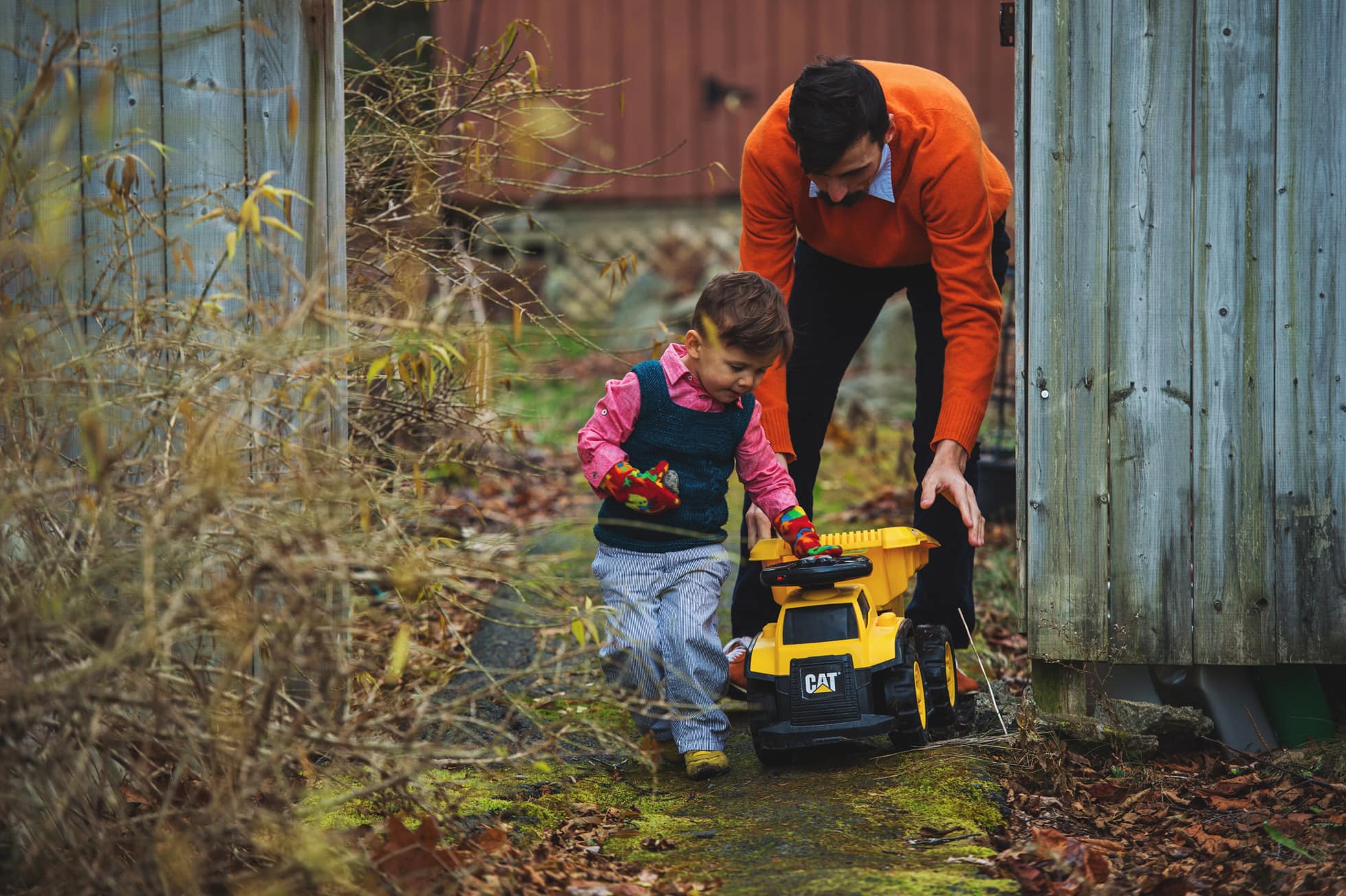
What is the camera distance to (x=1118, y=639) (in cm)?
384

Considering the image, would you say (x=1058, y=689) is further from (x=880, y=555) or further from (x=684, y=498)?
(x=684, y=498)

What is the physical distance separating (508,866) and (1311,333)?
264 cm

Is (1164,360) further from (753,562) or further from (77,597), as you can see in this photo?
(77,597)

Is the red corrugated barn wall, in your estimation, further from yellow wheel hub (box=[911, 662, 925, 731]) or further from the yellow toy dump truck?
yellow wheel hub (box=[911, 662, 925, 731])

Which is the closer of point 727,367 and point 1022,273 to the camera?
point 727,367

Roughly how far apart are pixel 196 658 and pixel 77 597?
319 mm

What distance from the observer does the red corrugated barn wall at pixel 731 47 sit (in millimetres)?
13828

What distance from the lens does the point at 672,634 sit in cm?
359

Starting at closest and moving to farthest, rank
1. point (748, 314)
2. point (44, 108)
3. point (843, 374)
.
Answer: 1. point (44, 108)
2. point (748, 314)
3. point (843, 374)

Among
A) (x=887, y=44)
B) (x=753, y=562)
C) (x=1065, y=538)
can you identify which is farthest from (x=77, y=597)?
(x=887, y=44)

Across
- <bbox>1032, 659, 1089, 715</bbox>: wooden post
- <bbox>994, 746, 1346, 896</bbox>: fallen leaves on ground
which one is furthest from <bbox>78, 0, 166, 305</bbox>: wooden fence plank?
<bbox>1032, 659, 1089, 715</bbox>: wooden post

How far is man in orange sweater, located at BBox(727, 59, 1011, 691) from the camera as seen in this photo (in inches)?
140

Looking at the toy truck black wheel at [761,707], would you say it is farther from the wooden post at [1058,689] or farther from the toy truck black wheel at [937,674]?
the wooden post at [1058,689]

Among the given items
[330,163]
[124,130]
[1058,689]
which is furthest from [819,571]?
[124,130]
